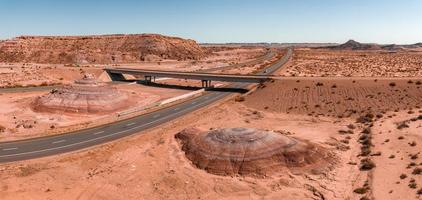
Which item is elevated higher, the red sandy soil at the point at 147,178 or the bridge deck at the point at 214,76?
the bridge deck at the point at 214,76

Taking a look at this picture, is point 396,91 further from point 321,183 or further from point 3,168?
point 3,168

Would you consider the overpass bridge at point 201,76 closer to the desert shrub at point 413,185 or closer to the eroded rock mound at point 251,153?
the eroded rock mound at point 251,153

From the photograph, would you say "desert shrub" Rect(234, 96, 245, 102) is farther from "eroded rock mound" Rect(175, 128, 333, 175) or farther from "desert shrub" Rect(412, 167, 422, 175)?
"desert shrub" Rect(412, 167, 422, 175)

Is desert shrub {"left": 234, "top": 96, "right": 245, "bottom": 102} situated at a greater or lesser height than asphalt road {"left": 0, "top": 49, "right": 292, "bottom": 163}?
greater

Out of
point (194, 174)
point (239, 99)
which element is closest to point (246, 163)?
point (194, 174)

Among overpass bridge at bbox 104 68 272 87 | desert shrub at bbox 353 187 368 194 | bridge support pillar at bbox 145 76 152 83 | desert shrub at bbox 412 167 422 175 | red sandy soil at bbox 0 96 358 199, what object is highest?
overpass bridge at bbox 104 68 272 87

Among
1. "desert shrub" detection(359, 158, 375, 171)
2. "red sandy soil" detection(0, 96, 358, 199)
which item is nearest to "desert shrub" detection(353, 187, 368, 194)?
"red sandy soil" detection(0, 96, 358, 199)

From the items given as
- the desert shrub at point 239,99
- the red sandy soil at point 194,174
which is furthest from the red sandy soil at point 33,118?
the desert shrub at point 239,99
